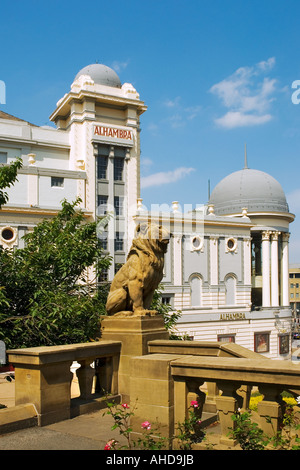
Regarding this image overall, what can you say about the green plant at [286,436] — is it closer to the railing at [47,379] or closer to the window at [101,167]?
the railing at [47,379]

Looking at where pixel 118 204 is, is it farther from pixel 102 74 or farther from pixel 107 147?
pixel 102 74

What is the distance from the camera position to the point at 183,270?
149 feet

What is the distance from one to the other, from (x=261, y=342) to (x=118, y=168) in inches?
893

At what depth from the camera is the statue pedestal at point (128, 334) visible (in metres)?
9.12

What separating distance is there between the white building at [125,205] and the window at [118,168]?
0.09 m

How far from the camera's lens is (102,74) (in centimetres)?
4697

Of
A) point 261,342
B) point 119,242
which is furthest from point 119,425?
point 261,342

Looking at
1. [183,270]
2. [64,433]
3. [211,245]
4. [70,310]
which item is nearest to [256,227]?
[211,245]

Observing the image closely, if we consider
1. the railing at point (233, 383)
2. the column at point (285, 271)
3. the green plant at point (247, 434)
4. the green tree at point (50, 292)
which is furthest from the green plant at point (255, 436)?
the column at point (285, 271)

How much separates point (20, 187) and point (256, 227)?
25.6 m

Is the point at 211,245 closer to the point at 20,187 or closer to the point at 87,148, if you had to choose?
the point at 87,148

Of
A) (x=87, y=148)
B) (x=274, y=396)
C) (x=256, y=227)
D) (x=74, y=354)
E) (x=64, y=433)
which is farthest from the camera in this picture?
(x=256, y=227)

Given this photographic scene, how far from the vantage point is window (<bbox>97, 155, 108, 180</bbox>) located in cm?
4405

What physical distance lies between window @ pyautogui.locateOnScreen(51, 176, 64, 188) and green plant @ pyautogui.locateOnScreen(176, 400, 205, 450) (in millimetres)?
36374
